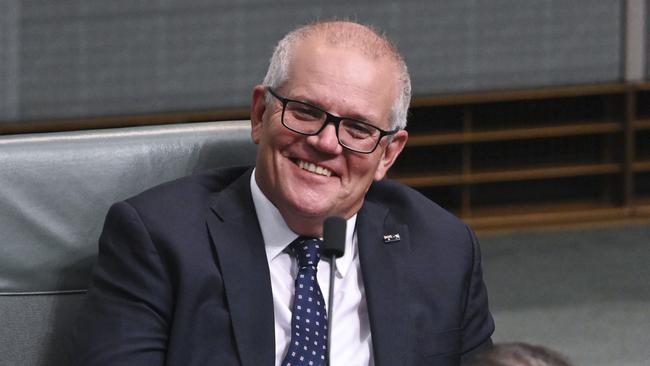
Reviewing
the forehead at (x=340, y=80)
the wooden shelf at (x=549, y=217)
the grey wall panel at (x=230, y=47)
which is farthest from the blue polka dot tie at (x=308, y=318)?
the wooden shelf at (x=549, y=217)

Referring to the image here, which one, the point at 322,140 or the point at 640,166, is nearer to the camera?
the point at 322,140

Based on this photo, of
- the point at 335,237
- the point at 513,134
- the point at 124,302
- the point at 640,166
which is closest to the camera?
the point at 335,237

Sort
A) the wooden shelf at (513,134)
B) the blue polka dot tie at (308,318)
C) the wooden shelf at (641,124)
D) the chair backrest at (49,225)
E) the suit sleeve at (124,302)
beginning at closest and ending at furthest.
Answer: the suit sleeve at (124,302) < the blue polka dot tie at (308,318) < the chair backrest at (49,225) < the wooden shelf at (513,134) < the wooden shelf at (641,124)

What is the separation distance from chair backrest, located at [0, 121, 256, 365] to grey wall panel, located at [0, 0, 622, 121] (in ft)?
8.08

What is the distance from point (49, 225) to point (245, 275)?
1.15ft

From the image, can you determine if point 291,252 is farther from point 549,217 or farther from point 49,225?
point 549,217

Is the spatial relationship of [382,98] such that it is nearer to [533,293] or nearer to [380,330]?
[380,330]

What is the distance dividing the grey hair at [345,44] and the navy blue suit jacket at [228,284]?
7.2 inches

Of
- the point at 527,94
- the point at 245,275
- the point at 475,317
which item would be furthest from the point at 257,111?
the point at 527,94

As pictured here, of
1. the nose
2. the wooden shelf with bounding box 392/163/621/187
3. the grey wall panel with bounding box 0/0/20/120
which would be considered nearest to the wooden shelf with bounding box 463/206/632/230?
the wooden shelf with bounding box 392/163/621/187

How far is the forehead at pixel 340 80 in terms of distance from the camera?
1758 mm

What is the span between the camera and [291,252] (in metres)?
1.85

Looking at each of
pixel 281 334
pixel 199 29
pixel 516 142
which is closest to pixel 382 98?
pixel 281 334

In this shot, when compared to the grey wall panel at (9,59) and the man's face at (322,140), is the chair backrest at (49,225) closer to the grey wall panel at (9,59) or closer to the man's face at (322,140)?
the man's face at (322,140)
